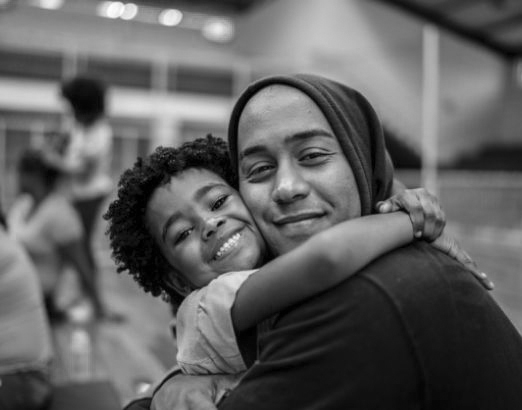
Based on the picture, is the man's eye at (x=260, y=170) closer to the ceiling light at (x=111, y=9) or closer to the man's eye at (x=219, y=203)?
the man's eye at (x=219, y=203)

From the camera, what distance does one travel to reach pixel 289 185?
103 centimetres

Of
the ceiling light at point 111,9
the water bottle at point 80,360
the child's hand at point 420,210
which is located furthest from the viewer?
the ceiling light at point 111,9

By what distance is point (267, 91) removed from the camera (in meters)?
1.08

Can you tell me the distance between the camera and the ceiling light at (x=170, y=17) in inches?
574

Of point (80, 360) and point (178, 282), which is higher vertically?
point (178, 282)

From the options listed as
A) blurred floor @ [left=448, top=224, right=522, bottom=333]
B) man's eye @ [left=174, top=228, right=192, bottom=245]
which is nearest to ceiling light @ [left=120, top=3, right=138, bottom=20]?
blurred floor @ [left=448, top=224, right=522, bottom=333]

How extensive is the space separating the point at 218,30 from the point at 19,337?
1389 cm

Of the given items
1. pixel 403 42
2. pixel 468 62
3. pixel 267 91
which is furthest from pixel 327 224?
pixel 468 62

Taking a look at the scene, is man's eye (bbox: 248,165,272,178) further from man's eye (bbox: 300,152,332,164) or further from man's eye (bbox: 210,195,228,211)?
man's eye (bbox: 210,195,228,211)

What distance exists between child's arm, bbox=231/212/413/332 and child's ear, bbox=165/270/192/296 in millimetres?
425

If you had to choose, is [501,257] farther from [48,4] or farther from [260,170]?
[48,4]

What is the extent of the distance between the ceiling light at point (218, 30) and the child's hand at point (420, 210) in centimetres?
1474

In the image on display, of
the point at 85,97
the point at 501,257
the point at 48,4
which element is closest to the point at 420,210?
the point at 85,97

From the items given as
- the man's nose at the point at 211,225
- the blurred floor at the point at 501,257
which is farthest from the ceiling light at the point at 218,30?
the man's nose at the point at 211,225
